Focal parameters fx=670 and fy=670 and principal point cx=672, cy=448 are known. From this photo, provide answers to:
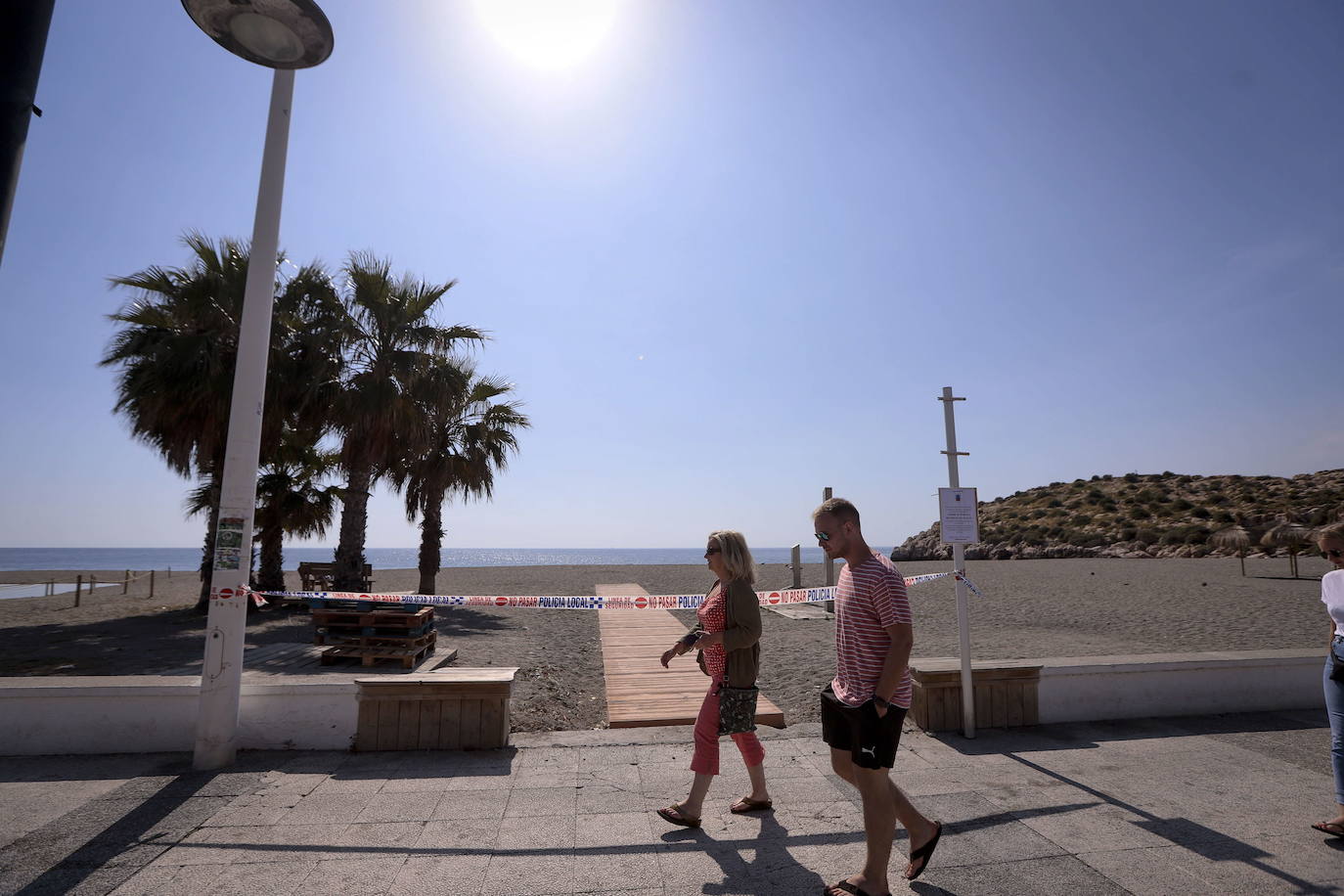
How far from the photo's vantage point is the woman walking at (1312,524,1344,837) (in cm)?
336

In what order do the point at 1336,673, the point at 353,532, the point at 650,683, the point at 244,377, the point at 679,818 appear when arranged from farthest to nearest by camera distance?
1. the point at 353,532
2. the point at 650,683
3. the point at 244,377
4. the point at 679,818
5. the point at 1336,673

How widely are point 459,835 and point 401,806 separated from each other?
0.59 m

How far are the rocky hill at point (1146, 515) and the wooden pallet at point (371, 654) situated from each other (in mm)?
36113

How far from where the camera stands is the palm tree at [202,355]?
1358cm

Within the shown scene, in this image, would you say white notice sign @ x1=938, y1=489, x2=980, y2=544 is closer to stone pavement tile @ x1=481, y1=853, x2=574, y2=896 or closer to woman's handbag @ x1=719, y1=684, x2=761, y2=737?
woman's handbag @ x1=719, y1=684, x2=761, y2=737

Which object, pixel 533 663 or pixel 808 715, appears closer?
pixel 808 715

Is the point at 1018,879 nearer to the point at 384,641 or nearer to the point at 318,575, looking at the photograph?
the point at 384,641

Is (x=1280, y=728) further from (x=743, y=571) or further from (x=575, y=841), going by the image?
(x=575, y=841)

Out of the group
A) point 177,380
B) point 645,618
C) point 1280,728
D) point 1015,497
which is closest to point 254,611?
point 177,380

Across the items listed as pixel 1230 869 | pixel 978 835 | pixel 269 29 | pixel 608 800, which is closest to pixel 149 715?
pixel 608 800

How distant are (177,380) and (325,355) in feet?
9.20

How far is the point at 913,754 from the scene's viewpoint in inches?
189

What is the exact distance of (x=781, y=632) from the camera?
12.9 metres

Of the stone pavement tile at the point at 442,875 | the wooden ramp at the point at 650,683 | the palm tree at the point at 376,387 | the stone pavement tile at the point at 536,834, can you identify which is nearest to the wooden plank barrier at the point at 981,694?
the wooden ramp at the point at 650,683
